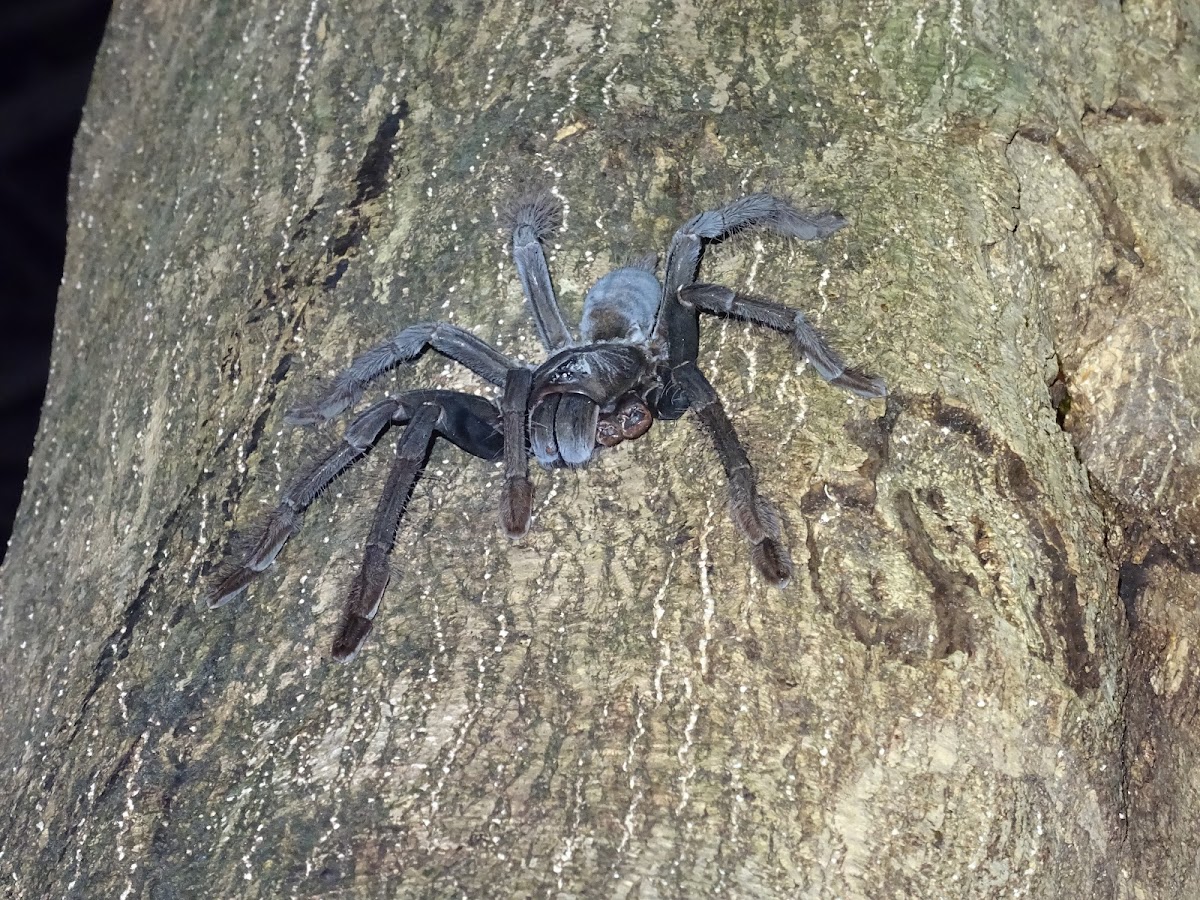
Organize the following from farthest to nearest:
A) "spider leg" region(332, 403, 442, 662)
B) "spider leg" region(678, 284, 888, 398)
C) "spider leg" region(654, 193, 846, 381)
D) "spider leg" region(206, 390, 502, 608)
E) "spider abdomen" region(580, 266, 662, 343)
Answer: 1. "spider abdomen" region(580, 266, 662, 343)
2. "spider leg" region(654, 193, 846, 381)
3. "spider leg" region(206, 390, 502, 608)
4. "spider leg" region(678, 284, 888, 398)
5. "spider leg" region(332, 403, 442, 662)

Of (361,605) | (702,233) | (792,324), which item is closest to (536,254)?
(702,233)

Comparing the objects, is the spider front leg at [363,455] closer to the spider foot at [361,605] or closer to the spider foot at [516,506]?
the spider foot at [361,605]

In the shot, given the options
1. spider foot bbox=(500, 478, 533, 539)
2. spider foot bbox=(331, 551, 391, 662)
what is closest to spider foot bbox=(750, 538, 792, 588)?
spider foot bbox=(500, 478, 533, 539)

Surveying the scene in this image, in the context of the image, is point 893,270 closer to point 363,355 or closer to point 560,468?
point 560,468

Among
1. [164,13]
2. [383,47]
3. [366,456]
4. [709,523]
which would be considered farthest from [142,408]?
[709,523]

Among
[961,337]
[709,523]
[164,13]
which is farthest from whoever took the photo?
[164,13]

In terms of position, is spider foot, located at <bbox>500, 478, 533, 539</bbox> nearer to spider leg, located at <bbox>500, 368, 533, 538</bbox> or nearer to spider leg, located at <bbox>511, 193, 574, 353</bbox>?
spider leg, located at <bbox>500, 368, 533, 538</bbox>
